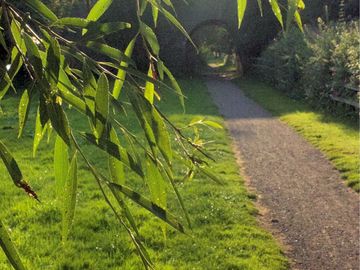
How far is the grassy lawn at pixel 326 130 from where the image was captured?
7.72 metres

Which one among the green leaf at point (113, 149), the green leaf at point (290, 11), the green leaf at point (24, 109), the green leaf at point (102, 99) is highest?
the green leaf at point (290, 11)

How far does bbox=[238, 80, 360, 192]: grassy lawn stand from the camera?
25.3ft

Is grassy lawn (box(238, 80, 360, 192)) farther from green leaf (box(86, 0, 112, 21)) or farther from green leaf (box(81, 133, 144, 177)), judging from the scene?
green leaf (box(81, 133, 144, 177))

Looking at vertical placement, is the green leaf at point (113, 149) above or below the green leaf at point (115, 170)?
above

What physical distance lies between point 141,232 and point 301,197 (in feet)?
8.41

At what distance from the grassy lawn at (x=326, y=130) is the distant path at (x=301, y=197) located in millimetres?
181

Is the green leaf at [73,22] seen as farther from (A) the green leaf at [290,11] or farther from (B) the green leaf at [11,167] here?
(A) the green leaf at [290,11]

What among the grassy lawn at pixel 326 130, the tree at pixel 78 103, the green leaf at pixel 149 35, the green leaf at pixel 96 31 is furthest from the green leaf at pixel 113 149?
the grassy lawn at pixel 326 130

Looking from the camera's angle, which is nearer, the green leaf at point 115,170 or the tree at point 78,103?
the tree at point 78,103

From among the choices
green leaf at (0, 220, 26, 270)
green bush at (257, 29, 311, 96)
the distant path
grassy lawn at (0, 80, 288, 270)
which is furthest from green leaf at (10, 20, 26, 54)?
green bush at (257, 29, 311, 96)

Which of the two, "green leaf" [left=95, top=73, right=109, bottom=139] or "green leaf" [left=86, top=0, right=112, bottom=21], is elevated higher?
"green leaf" [left=86, top=0, right=112, bottom=21]

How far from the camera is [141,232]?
15.2 feet

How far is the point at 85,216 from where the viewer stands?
5.00 meters

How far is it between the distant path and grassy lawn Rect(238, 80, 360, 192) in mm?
181
